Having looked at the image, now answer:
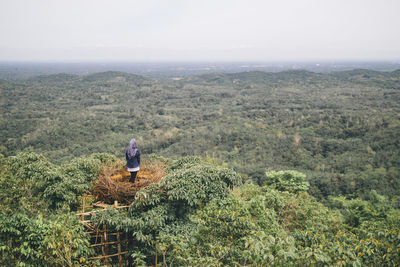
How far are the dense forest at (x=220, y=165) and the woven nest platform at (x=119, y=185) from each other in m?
0.56

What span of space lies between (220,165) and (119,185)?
1324 inches

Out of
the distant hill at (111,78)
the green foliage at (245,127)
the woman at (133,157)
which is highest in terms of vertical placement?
the distant hill at (111,78)

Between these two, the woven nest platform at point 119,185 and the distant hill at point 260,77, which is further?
the distant hill at point 260,77

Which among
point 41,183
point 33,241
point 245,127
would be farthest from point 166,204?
point 245,127

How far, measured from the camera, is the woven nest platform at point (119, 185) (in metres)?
7.02

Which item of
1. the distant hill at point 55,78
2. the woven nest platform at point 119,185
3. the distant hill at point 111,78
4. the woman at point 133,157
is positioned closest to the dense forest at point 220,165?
the woven nest platform at point 119,185

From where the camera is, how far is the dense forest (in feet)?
14.0

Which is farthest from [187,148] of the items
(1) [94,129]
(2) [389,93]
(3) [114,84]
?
(3) [114,84]

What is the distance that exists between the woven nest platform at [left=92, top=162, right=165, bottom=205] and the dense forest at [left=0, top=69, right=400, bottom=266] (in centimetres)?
56

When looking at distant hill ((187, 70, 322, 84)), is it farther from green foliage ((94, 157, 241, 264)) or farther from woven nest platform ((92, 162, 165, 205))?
green foliage ((94, 157, 241, 264))

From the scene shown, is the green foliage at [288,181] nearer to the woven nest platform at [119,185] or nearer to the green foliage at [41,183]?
the woven nest platform at [119,185]

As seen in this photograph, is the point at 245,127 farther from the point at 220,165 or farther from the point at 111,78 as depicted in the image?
the point at 111,78

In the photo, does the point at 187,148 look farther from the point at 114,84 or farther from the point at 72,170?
the point at 114,84

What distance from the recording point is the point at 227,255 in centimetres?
414
